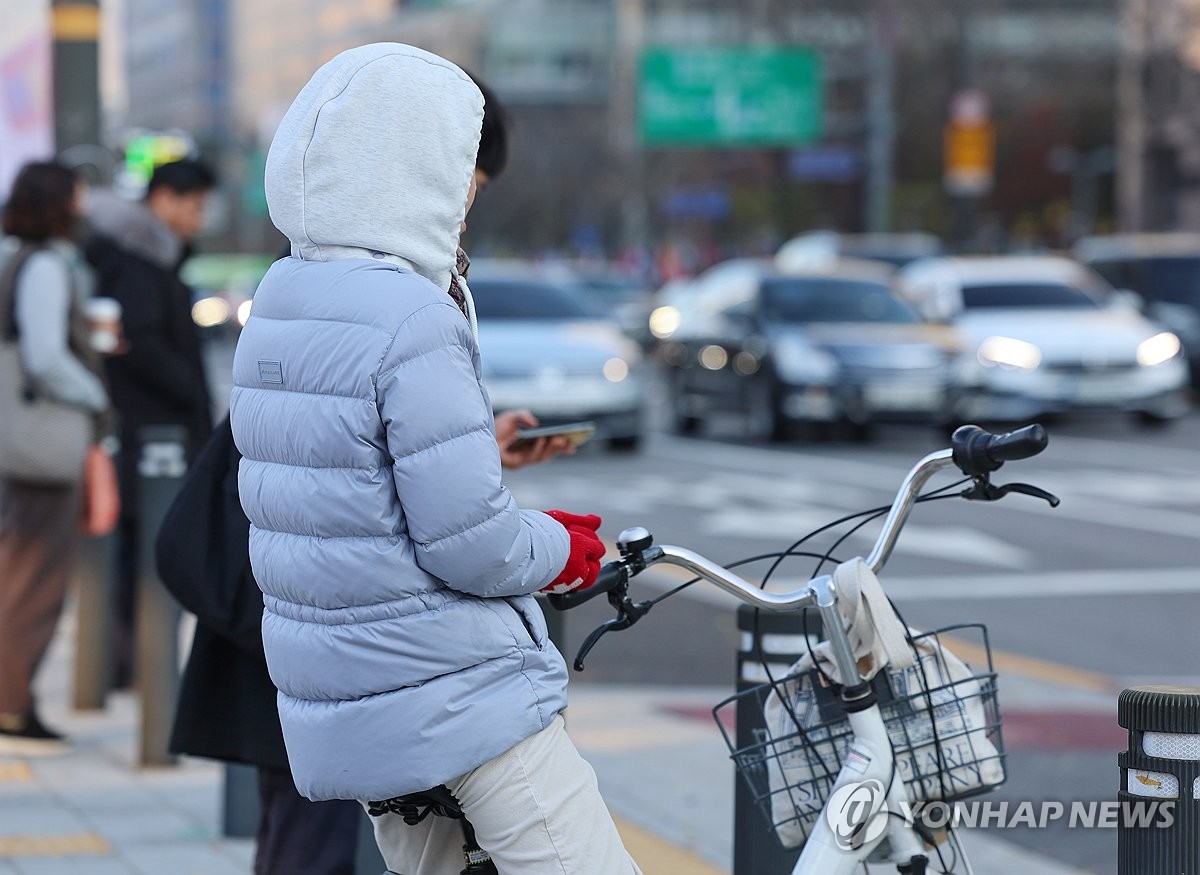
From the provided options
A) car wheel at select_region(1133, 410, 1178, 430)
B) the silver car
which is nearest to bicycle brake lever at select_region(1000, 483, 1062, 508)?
the silver car

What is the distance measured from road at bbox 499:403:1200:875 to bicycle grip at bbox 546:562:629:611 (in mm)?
2778

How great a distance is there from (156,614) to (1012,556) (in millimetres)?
6716

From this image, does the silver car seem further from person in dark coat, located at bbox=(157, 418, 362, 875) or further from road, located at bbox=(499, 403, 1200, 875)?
person in dark coat, located at bbox=(157, 418, 362, 875)

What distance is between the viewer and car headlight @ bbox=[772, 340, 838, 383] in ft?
61.3

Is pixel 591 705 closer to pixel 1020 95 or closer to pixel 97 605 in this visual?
pixel 97 605

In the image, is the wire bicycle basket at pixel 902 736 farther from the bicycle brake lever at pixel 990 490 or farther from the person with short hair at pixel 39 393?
the person with short hair at pixel 39 393

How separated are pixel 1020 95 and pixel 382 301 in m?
60.8

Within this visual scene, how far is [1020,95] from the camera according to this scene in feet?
201

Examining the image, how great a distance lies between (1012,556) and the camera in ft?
39.2

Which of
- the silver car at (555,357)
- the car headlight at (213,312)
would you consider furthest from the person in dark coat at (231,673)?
the car headlight at (213,312)

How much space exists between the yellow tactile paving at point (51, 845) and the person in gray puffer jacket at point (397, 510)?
8.65 ft

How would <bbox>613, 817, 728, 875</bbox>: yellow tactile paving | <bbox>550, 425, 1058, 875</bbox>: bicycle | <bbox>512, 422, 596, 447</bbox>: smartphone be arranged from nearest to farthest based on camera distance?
<bbox>550, 425, 1058, 875</bbox>: bicycle → <bbox>512, 422, 596, 447</bbox>: smartphone → <bbox>613, 817, 728, 875</bbox>: yellow tactile paving

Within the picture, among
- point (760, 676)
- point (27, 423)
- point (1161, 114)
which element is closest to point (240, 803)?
point (27, 423)

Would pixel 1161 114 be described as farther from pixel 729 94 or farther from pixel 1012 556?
pixel 1012 556
